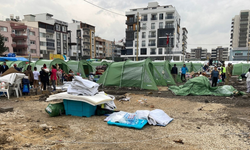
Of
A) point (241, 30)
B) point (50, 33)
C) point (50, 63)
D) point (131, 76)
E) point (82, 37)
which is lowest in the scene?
point (131, 76)

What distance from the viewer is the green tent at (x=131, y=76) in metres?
10.7

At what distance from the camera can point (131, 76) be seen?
11.0 meters

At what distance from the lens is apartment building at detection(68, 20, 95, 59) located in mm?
56447

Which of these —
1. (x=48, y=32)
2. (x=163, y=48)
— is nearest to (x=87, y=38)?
(x=48, y=32)

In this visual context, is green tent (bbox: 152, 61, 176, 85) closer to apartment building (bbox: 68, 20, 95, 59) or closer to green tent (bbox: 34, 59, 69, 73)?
green tent (bbox: 34, 59, 69, 73)

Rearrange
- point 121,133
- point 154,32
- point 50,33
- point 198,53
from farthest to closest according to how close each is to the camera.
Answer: point 198,53
point 154,32
point 50,33
point 121,133

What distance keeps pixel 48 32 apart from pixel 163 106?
4370cm

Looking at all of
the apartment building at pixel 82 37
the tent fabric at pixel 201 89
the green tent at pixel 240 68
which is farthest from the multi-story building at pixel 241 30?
the tent fabric at pixel 201 89

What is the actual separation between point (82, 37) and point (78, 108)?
56038 millimetres

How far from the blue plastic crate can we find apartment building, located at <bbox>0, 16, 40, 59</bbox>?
32.7 metres

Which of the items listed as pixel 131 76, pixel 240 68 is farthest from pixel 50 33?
pixel 240 68

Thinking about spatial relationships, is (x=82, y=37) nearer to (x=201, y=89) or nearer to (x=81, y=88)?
(x=201, y=89)

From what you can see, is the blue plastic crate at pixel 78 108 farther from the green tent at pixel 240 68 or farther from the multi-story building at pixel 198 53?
the multi-story building at pixel 198 53

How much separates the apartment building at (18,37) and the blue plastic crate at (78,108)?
32.7 meters
